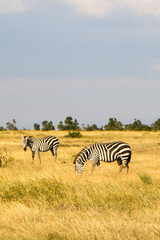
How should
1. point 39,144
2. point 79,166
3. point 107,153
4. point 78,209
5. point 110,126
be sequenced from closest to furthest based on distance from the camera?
point 78,209 → point 79,166 → point 107,153 → point 39,144 → point 110,126

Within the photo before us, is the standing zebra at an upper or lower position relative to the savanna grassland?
upper

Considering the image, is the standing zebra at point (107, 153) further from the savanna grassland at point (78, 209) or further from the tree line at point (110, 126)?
the tree line at point (110, 126)

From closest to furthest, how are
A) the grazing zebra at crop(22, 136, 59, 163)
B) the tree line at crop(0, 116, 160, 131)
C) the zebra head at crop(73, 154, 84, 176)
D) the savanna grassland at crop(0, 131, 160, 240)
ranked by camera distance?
the savanna grassland at crop(0, 131, 160, 240) → the zebra head at crop(73, 154, 84, 176) → the grazing zebra at crop(22, 136, 59, 163) → the tree line at crop(0, 116, 160, 131)

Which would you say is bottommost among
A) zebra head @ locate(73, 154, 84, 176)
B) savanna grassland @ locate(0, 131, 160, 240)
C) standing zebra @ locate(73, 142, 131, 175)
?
savanna grassland @ locate(0, 131, 160, 240)

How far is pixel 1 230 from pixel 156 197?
14.3ft

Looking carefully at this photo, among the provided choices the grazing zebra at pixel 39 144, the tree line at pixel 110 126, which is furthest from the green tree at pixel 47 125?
the grazing zebra at pixel 39 144

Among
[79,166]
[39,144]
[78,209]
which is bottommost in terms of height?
[78,209]

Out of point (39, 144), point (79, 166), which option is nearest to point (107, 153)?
point (79, 166)

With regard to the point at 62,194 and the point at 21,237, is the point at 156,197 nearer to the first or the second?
the point at 62,194

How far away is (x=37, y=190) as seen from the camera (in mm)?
10320

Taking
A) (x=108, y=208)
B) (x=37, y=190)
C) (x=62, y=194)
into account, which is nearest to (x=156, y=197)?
(x=108, y=208)

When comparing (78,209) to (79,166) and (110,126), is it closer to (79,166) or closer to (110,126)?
(79,166)

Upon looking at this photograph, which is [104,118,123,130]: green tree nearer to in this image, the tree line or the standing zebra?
the tree line

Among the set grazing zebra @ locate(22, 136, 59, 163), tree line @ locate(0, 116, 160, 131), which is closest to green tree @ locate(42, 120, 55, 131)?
tree line @ locate(0, 116, 160, 131)
